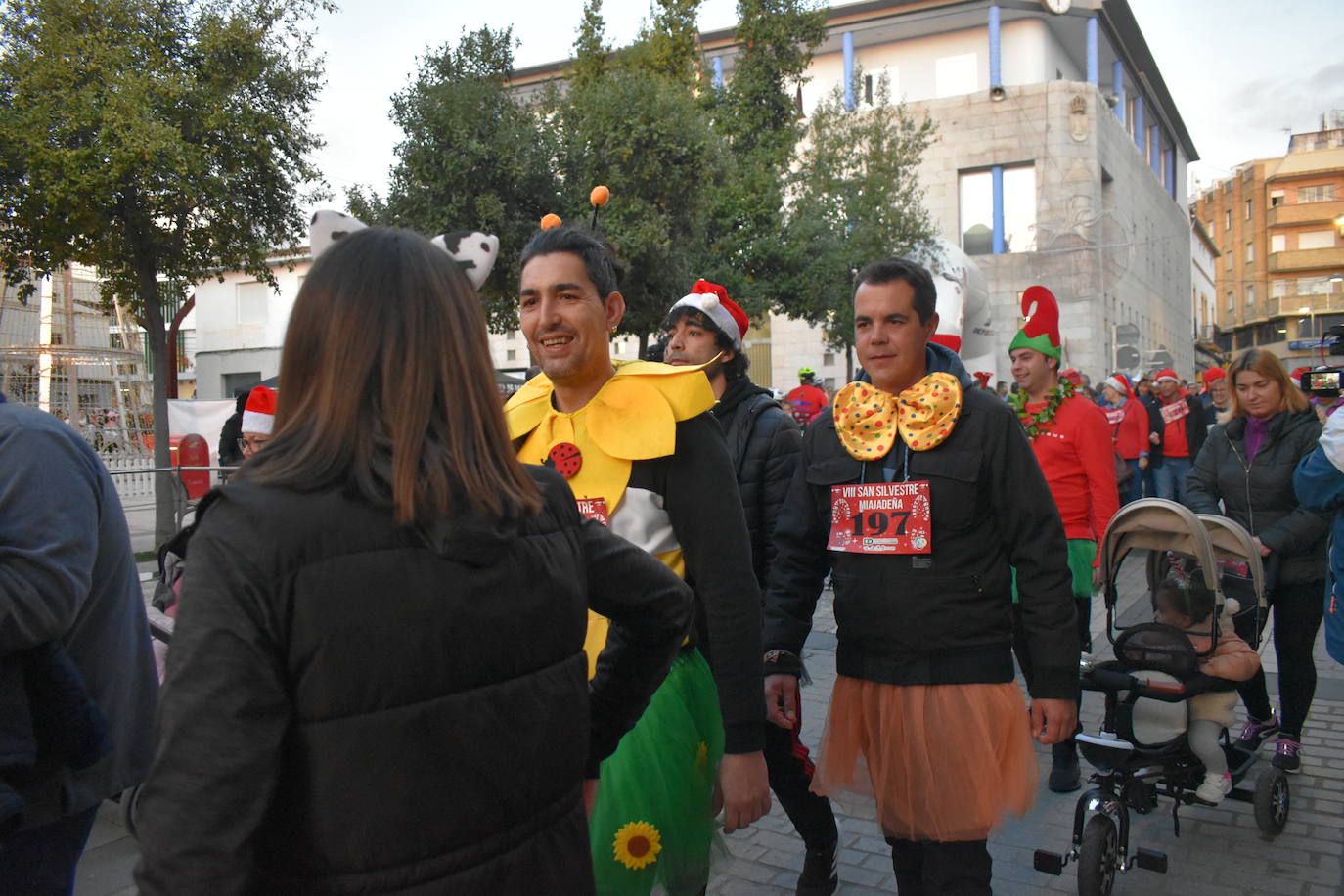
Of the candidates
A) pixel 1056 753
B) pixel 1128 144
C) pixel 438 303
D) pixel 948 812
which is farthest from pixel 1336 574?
pixel 1128 144

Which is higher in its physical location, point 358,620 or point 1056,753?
point 358,620

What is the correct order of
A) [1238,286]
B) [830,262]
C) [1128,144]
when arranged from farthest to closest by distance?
[1238,286], [1128,144], [830,262]

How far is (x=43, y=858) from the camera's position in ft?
6.73

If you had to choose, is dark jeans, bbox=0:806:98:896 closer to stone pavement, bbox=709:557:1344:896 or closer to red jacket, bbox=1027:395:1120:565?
stone pavement, bbox=709:557:1344:896

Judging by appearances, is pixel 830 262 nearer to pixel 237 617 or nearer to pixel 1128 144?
pixel 237 617

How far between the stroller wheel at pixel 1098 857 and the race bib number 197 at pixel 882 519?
1.47 m

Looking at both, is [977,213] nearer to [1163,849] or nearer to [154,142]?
[154,142]

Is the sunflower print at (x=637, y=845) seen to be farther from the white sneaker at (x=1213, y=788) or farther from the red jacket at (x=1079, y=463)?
the red jacket at (x=1079, y=463)

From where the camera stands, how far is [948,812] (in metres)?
2.70

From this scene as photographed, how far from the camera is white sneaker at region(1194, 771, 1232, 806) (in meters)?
4.02

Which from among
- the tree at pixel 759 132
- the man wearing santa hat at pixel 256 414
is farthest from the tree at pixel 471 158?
the man wearing santa hat at pixel 256 414

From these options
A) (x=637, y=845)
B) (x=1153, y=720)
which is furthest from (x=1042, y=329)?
(x=637, y=845)

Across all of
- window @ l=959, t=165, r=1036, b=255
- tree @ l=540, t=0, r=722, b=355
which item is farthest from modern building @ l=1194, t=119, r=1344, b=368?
tree @ l=540, t=0, r=722, b=355

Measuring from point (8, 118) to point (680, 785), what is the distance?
11.1m
